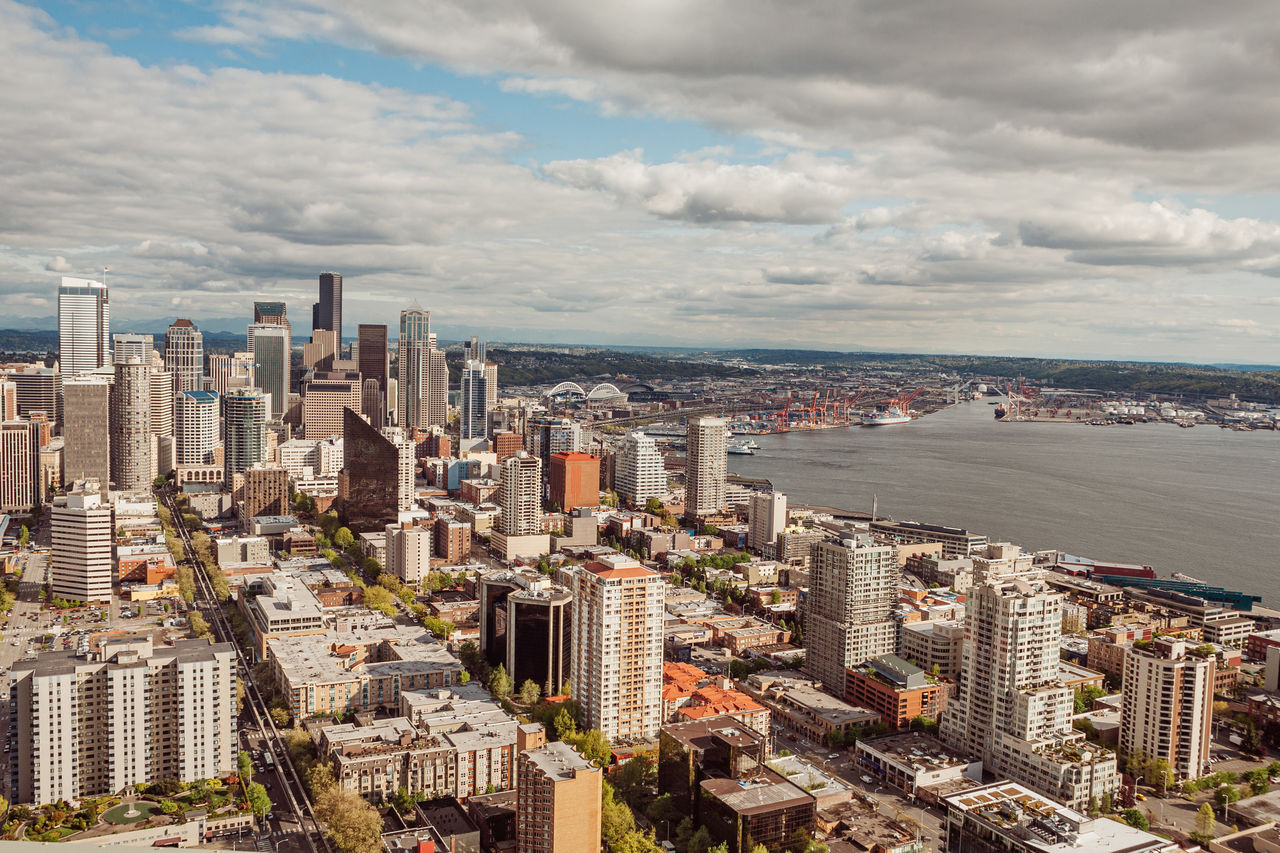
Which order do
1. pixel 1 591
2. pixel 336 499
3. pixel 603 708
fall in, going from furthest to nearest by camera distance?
pixel 336 499
pixel 1 591
pixel 603 708

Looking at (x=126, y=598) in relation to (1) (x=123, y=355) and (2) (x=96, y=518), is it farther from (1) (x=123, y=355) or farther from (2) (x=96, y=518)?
(1) (x=123, y=355)

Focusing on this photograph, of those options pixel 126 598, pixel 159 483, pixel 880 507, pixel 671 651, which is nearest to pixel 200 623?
pixel 126 598

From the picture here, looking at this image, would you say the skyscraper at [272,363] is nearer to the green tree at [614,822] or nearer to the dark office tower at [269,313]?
the dark office tower at [269,313]

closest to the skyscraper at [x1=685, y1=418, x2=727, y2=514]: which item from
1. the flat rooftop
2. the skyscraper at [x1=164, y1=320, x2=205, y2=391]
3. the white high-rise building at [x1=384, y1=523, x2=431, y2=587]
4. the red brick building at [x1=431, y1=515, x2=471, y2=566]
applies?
the red brick building at [x1=431, y1=515, x2=471, y2=566]

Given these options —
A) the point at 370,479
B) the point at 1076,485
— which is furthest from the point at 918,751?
the point at 1076,485

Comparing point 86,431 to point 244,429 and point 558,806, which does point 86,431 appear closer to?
point 244,429

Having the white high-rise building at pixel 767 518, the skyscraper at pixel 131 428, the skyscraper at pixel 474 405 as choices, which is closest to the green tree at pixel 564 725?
the white high-rise building at pixel 767 518
